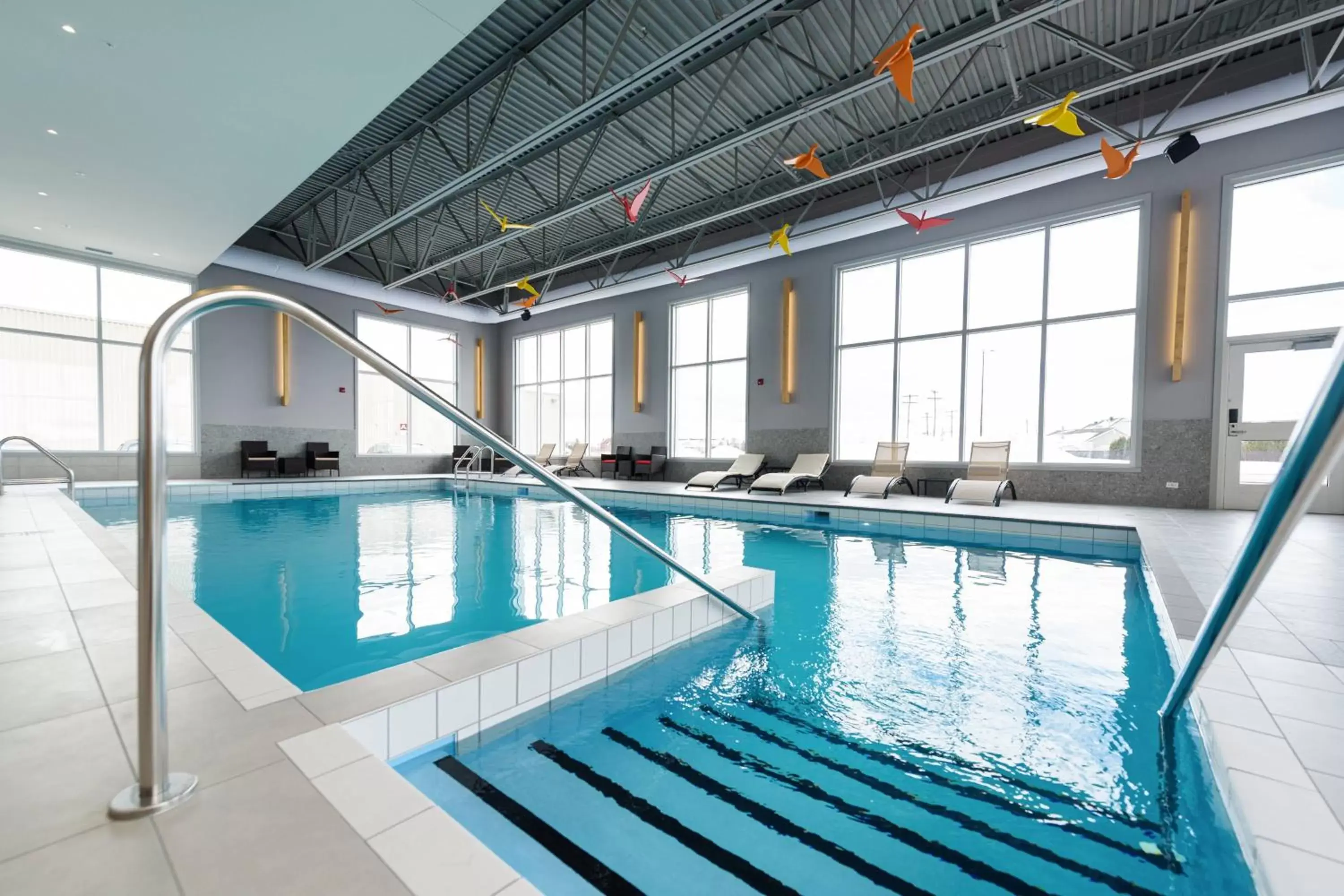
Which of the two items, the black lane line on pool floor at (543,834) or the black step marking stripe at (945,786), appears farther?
the black step marking stripe at (945,786)

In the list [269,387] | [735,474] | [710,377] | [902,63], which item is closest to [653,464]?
[710,377]

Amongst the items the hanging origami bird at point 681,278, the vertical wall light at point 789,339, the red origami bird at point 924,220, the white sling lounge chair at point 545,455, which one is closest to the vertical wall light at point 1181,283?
the red origami bird at point 924,220

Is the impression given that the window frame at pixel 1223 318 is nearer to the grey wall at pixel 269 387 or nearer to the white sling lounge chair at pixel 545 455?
the white sling lounge chair at pixel 545 455

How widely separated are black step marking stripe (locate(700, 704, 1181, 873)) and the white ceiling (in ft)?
15.2

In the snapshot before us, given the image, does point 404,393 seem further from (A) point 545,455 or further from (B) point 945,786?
(B) point 945,786

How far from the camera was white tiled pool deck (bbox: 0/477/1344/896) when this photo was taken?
0.90 meters

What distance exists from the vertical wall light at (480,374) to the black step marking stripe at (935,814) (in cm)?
1352

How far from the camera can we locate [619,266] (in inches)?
466

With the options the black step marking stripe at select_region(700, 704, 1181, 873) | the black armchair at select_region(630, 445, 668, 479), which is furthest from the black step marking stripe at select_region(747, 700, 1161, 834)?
the black armchair at select_region(630, 445, 668, 479)

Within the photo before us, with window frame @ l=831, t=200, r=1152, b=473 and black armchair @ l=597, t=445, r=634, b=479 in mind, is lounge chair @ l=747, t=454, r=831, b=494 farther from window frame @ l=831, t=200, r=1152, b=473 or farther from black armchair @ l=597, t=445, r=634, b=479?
black armchair @ l=597, t=445, r=634, b=479

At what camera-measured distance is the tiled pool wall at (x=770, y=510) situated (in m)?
5.36

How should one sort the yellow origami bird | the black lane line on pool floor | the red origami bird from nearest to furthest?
1. the black lane line on pool floor
2. the yellow origami bird
3. the red origami bird

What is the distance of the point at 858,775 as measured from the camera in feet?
5.49

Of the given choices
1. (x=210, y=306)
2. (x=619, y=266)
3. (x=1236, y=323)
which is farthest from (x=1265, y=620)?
(x=619, y=266)
